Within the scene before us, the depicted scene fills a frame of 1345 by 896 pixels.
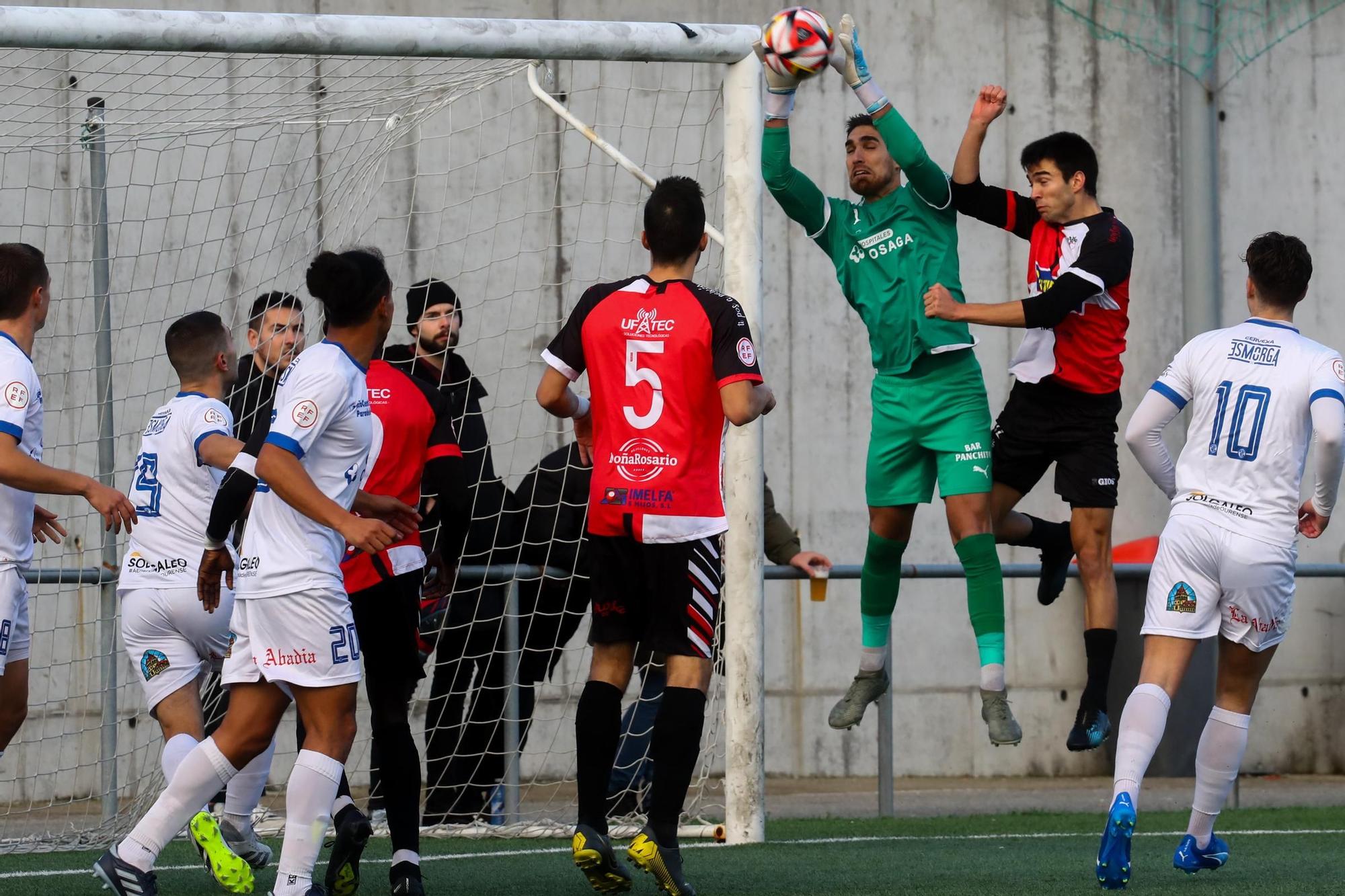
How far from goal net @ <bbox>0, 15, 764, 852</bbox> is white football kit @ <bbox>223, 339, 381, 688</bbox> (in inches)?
106

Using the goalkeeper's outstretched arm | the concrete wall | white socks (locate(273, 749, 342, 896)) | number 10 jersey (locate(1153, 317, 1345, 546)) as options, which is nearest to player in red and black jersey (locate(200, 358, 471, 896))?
white socks (locate(273, 749, 342, 896))

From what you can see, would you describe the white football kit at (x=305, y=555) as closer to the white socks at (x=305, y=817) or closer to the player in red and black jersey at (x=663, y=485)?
the white socks at (x=305, y=817)

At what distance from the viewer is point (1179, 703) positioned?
9.73m

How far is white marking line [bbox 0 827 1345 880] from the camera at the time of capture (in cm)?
610

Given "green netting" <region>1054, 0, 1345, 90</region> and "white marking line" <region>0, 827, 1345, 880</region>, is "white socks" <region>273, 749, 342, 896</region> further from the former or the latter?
"green netting" <region>1054, 0, 1345, 90</region>

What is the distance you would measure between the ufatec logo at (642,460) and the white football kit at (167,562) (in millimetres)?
1569

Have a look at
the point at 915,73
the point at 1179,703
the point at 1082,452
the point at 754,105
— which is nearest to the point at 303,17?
the point at 754,105

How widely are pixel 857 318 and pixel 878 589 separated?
388cm

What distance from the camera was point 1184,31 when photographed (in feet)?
36.0

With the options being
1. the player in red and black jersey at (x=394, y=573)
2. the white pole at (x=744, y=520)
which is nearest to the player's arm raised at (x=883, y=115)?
the white pole at (x=744, y=520)

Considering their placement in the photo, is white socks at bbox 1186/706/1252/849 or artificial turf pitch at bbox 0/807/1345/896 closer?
artificial turf pitch at bbox 0/807/1345/896

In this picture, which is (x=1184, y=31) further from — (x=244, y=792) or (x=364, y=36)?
(x=244, y=792)

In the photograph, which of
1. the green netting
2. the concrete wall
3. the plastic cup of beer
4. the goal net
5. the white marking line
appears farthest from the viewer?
the green netting

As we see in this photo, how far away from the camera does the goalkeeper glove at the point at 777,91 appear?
20.2ft
